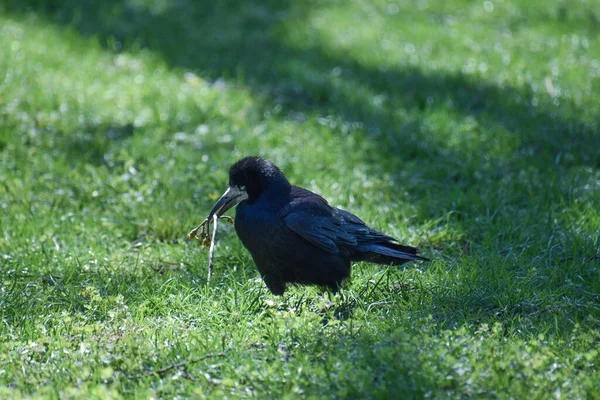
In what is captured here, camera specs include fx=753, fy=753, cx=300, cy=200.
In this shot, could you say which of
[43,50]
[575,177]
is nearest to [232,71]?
[43,50]

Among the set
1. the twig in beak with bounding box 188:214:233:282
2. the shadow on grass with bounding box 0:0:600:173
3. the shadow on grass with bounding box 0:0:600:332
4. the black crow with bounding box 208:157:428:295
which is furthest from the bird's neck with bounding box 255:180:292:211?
the shadow on grass with bounding box 0:0:600:173

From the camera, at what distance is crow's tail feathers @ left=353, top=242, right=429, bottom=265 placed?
4555mm

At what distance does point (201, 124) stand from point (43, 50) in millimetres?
2619

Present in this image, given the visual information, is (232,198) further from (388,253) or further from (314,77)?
(314,77)

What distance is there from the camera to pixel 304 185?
20.7 ft

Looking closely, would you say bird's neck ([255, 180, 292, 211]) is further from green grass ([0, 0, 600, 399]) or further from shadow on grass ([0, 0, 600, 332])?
shadow on grass ([0, 0, 600, 332])

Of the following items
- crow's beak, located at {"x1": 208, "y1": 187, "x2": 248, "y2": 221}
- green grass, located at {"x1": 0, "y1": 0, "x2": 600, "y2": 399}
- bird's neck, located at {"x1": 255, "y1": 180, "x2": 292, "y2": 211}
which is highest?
bird's neck, located at {"x1": 255, "y1": 180, "x2": 292, "y2": 211}

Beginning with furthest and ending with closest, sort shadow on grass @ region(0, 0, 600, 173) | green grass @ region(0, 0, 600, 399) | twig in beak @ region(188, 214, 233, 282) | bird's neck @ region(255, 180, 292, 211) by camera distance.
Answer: shadow on grass @ region(0, 0, 600, 173)
twig in beak @ region(188, 214, 233, 282)
bird's neck @ region(255, 180, 292, 211)
green grass @ region(0, 0, 600, 399)

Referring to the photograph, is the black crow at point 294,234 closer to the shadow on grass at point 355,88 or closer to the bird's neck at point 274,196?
the bird's neck at point 274,196

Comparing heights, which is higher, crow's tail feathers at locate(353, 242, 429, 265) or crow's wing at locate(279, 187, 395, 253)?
crow's wing at locate(279, 187, 395, 253)

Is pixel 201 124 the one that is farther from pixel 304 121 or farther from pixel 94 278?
pixel 94 278

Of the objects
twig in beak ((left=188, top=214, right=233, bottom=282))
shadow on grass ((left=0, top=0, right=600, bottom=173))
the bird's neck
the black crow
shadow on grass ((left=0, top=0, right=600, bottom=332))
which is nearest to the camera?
the black crow

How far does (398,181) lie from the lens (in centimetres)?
632

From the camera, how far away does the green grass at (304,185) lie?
144 inches
